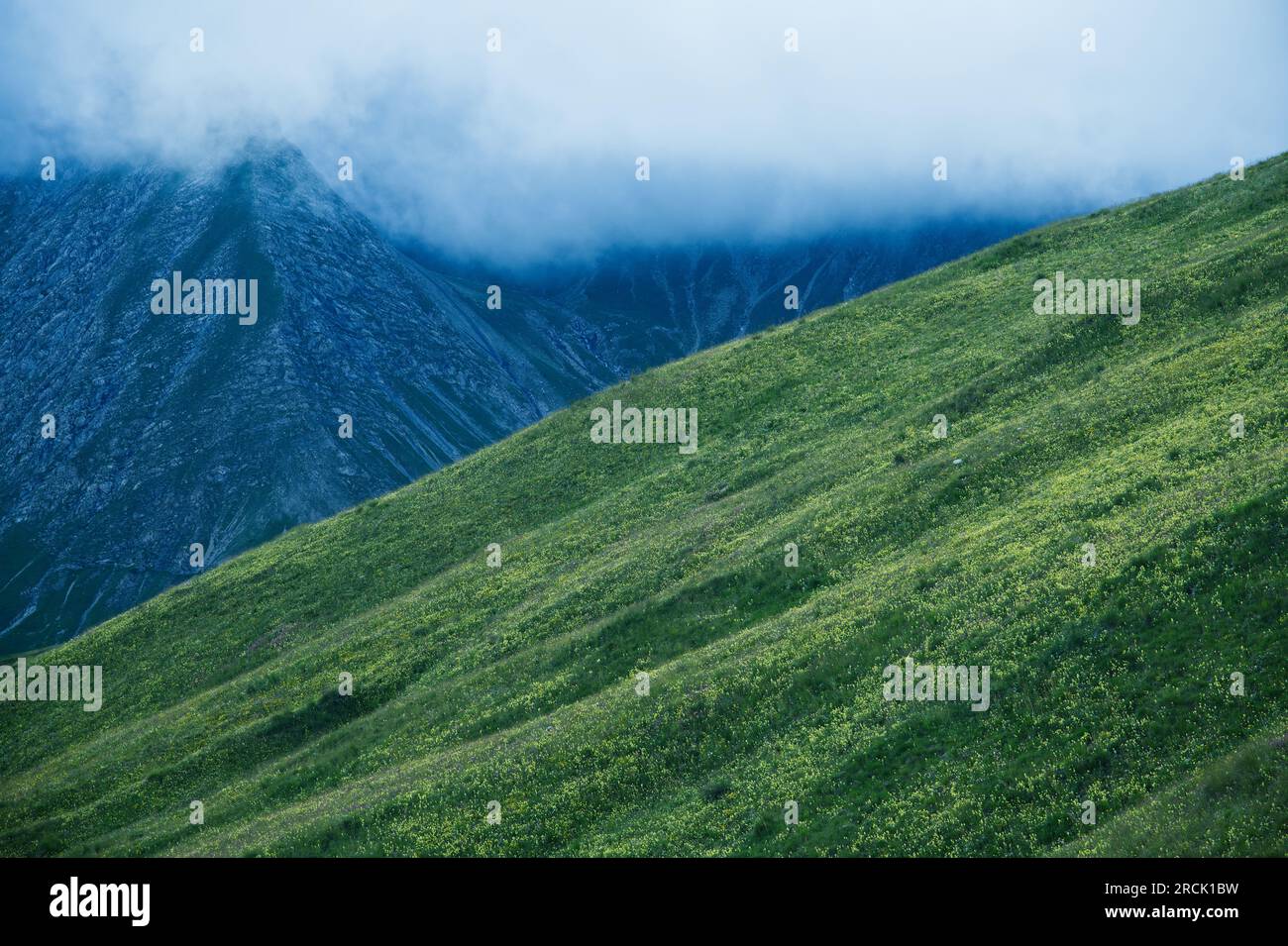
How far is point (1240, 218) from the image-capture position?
6291cm

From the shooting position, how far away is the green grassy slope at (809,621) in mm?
25719

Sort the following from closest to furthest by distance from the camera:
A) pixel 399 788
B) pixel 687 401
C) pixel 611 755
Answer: pixel 611 755 < pixel 399 788 < pixel 687 401

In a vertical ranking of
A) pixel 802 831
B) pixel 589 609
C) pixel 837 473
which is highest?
pixel 837 473

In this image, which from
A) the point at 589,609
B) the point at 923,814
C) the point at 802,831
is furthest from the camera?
the point at 589,609

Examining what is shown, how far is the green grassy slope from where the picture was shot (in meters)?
25.7

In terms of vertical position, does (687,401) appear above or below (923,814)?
above

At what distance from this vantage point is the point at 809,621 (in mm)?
37750

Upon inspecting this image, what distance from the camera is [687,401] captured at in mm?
70750

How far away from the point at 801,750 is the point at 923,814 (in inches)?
223

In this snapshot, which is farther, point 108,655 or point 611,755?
point 108,655

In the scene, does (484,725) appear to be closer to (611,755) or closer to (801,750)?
(611,755)

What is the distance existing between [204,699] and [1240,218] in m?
65.6
